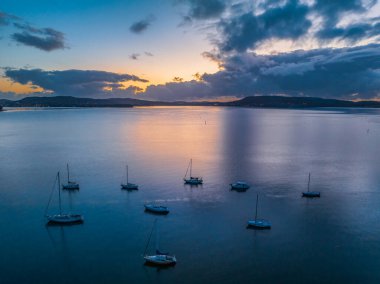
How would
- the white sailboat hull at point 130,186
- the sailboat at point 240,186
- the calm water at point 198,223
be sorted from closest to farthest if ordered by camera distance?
the calm water at point 198,223 → the white sailboat hull at point 130,186 → the sailboat at point 240,186

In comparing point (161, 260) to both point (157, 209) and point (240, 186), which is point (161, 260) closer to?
point (157, 209)

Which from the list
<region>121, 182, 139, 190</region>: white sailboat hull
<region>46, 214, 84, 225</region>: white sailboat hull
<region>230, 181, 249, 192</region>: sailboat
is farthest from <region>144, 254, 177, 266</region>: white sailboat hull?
<region>230, 181, 249, 192</region>: sailboat

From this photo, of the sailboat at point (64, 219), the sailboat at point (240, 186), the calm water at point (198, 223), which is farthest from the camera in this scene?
the sailboat at point (240, 186)

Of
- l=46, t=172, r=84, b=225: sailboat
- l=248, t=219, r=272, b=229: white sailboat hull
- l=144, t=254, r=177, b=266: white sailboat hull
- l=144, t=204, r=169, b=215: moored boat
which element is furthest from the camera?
l=144, t=204, r=169, b=215: moored boat

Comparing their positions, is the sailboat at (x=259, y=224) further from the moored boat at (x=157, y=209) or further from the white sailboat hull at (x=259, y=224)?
the moored boat at (x=157, y=209)

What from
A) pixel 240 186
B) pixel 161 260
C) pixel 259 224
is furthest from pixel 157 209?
pixel 240 186

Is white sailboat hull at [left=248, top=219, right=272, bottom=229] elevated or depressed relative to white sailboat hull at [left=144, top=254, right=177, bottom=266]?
elevated

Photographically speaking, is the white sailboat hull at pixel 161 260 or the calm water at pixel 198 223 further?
the white sailboat hull at pixel 161 260

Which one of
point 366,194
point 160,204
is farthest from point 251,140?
point 160,204

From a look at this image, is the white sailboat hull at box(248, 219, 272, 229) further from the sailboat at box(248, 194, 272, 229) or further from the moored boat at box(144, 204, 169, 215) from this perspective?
the moored boat at box(144, 204, 169, 215)

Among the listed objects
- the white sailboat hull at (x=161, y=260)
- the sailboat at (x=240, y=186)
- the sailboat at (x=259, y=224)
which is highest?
the sailboat at (x=240, y=186)

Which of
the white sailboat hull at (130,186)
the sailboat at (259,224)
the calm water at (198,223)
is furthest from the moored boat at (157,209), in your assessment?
the sailboat at (259,224)
